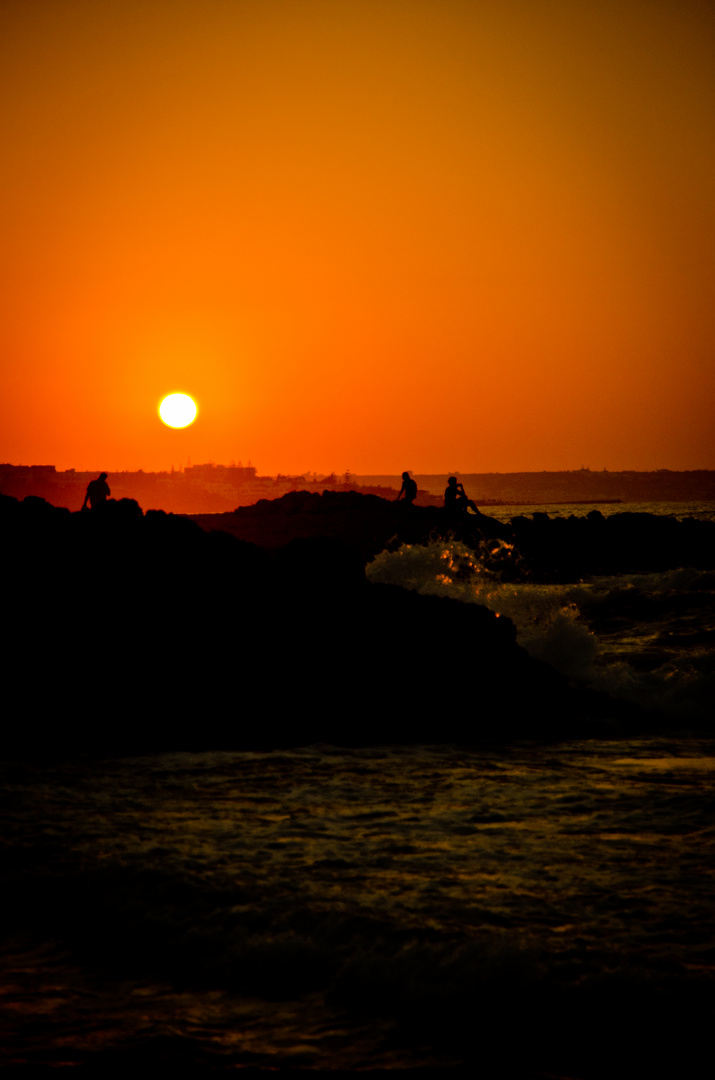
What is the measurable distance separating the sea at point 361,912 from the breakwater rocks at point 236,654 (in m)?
0.59

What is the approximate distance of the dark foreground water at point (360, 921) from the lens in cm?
387

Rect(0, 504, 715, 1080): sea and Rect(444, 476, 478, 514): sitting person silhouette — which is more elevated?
Rect(444, 476, 478, 514): sitting person silhouette

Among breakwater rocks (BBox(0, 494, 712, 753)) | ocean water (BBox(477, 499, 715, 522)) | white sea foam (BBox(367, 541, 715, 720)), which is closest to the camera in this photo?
breakwater rocks (BBox(0, 494, 712, 753))

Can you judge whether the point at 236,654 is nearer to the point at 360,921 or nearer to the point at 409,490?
the point at 360,921

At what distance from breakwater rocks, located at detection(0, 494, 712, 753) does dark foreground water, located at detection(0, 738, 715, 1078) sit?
4.03ft

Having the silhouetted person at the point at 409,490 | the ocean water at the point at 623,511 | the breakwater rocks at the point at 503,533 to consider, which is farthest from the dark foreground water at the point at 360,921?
the ocean water at the point at 623,511

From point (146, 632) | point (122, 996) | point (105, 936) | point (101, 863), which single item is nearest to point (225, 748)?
point (146, 632)

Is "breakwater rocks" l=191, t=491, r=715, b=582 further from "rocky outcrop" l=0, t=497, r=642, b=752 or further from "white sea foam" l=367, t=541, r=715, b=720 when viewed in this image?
"rocky outcrop" l=0, t=497, r=642, b=752

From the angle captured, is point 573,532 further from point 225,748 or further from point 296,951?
point 296,951

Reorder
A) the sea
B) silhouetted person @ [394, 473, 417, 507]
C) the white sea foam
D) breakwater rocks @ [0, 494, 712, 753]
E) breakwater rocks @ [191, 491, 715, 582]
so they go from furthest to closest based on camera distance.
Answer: silhouetted person @ [394, 473, 417, 507] → breakwater rocks @ [191, 491, 715, 582] → the white sea foam → breakwater rocks @ [0, 494, 712, 753] → the sea

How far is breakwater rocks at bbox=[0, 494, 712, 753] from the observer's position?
8703mm

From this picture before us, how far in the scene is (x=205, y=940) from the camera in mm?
4750

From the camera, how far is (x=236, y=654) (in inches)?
365

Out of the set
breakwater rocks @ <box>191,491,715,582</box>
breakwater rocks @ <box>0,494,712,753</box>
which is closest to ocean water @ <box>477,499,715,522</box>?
breakwater rocks @ <box>191,491,715,582</box>
